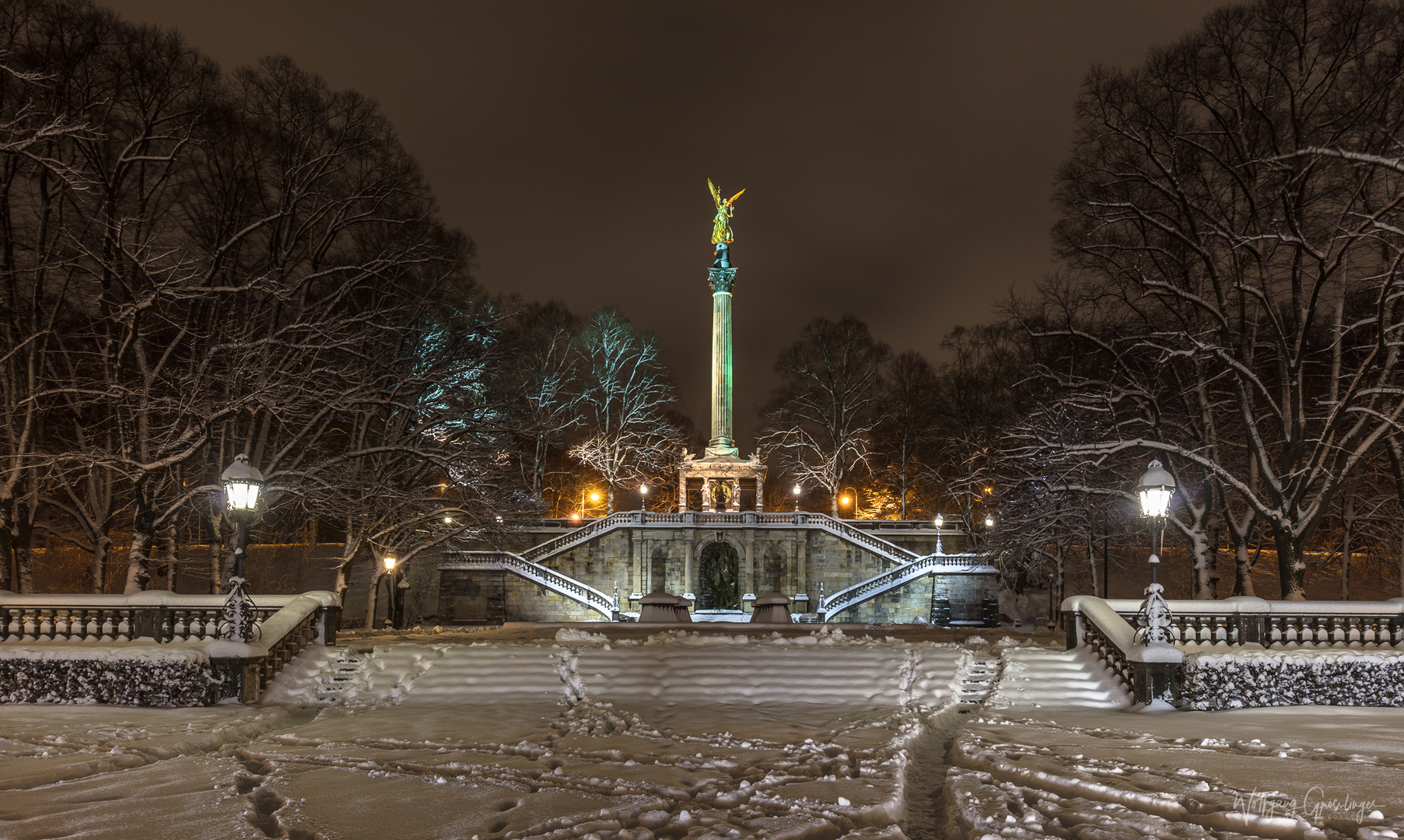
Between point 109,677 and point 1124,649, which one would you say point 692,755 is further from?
point 109,677

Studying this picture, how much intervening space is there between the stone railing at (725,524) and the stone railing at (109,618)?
23.4 m

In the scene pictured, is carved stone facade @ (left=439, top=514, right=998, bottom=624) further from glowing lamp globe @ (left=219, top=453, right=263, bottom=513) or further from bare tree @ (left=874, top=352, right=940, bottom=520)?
glowing lamp globe @ (left=219, top=453, right=263, bottom=513)

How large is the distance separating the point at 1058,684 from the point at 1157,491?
3.54 metres

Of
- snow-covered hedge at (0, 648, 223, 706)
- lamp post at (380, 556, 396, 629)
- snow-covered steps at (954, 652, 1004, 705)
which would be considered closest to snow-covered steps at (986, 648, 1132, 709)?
snow-covered steps at (954, 652, 1004, 705)

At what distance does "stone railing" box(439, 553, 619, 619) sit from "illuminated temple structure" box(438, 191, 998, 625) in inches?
1.7

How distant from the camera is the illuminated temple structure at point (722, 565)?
35156 millimetres

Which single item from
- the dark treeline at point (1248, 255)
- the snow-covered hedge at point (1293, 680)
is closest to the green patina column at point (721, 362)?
the dark treeline at point (1248, 255)

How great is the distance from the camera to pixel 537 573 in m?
35.0

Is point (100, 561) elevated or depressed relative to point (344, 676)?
elevated

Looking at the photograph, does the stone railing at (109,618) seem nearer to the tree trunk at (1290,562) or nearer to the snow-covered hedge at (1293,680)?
the snow-covered hedge at (1293,680)

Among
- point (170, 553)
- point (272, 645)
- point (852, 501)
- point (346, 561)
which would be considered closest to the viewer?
point (272, 645)

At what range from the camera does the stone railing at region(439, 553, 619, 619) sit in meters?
34.1

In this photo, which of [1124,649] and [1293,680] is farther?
[1124,649]

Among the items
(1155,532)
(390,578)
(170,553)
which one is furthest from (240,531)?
(390,578)
